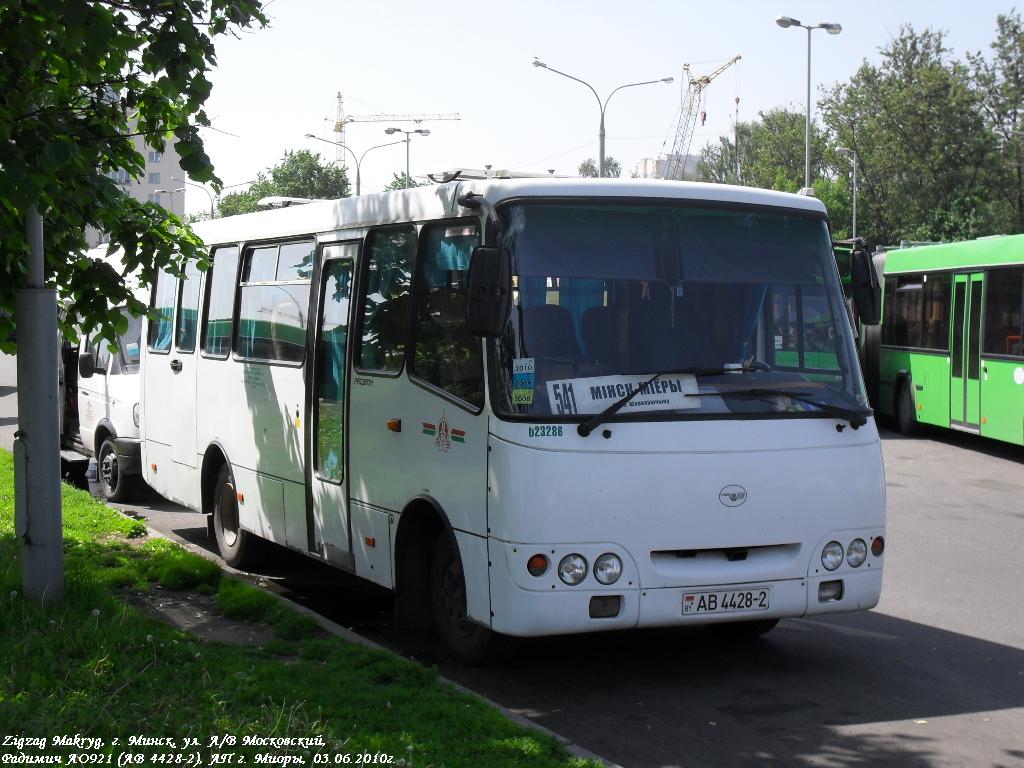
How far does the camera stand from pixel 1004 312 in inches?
732

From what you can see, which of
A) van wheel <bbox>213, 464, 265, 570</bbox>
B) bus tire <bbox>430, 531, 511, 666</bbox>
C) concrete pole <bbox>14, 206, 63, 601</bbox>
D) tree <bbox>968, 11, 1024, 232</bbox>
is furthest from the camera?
tree <bbox>968, 11, 1024, 232</bbox>

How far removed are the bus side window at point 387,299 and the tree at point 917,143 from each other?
194 ft

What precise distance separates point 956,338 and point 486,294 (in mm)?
15051

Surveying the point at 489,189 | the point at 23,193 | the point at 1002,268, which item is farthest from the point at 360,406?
the point at 1002,268

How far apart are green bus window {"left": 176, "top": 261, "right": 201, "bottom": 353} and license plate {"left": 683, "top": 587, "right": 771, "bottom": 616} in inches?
245

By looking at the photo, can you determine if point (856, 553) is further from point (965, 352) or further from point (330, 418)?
point (965, 352)

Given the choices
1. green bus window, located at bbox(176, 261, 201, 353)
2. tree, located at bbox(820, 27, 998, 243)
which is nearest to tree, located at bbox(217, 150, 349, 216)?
tree, located at bbox(820, 27, 998, 243)

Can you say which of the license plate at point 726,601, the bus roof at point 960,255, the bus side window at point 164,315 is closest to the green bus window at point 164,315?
the bus side window at point 164,315

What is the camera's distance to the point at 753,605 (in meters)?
7.01

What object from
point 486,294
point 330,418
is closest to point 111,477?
point 330,418

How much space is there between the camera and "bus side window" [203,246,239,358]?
36.5ft

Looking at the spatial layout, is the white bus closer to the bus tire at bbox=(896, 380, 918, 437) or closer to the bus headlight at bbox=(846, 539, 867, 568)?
the bus headlight at bbox=(846, 539, 867, 568)

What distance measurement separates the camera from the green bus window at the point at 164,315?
12500mm

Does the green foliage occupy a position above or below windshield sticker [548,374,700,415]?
above
